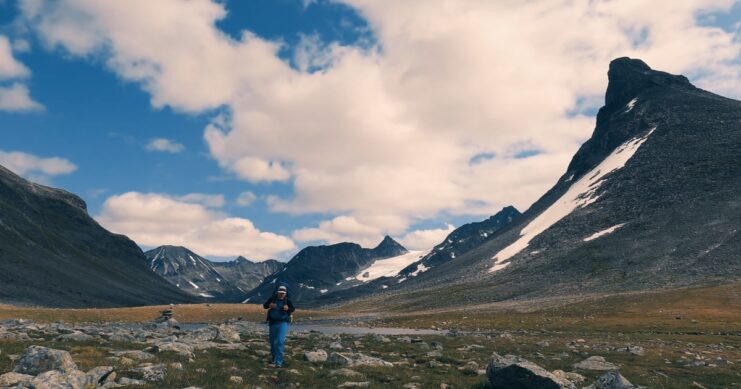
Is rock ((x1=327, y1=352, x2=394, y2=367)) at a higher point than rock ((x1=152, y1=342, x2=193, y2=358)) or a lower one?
lower

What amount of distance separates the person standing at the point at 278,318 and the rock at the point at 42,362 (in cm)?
872

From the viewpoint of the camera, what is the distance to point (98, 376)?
51.3 feet

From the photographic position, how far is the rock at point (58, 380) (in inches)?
534

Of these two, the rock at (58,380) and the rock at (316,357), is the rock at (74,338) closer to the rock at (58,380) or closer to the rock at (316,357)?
the rock at (316,357)

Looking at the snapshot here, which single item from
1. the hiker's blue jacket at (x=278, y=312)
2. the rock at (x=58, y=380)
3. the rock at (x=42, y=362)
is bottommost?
the rock at (x=58, y=380)

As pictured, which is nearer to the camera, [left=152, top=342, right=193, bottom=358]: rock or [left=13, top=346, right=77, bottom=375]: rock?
[left=13, top=346, right=77, bottom=375]: rock

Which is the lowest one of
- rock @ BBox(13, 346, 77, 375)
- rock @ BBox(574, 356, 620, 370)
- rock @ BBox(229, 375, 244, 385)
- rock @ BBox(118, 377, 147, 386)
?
rock @ BBox(574, 356, 620, 370)

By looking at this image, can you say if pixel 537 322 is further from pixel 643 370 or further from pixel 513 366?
pixel 513 366

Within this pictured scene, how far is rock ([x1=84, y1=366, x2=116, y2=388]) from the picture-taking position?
15.1 metres

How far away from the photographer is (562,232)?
18400 centimetres

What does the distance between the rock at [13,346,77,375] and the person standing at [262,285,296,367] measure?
343 inches

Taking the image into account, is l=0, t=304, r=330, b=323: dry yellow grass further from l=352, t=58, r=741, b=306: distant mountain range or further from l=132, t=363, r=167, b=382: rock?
Answer: l=132, t=363, r=167, b=382: rock

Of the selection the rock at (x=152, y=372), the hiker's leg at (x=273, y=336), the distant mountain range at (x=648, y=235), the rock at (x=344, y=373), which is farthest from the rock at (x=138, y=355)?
the distant mountain range at (x=648, y=235)

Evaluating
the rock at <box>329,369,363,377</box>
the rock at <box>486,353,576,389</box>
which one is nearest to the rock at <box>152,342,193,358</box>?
the rock at <box>329,369,363,377</box>
